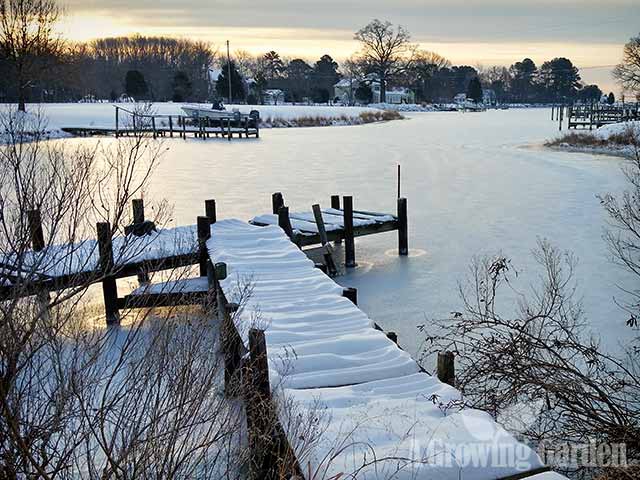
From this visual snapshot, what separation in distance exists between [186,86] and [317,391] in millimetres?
57606

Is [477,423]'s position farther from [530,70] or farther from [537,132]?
[530,70]

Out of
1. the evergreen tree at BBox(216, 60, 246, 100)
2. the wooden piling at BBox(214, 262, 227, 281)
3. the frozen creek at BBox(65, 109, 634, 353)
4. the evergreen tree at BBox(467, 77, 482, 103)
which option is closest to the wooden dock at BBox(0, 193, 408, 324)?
Result: the wooden piling at BBox(214, 262, 227, 281)

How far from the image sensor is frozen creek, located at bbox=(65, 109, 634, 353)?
8.44m

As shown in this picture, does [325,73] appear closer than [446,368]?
No

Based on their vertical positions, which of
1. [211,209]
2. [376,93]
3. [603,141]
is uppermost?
[376,93]

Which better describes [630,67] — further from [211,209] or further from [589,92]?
[589,92]

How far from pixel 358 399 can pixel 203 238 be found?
17.9ft

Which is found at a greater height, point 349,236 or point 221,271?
point 221,271

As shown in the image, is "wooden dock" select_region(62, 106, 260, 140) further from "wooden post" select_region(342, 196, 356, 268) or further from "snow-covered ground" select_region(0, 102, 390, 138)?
"wooden post" select_region(342, 196, 356, 268)

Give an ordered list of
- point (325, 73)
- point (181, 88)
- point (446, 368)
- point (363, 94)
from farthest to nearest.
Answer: point (325, 73) → point (363, 94) → point (181, 88) → point (446, 368)

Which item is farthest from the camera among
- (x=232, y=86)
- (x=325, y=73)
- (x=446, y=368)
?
(x=325, y=73)

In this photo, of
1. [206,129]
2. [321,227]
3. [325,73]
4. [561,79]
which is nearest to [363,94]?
[325,73]

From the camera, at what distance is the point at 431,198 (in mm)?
15445

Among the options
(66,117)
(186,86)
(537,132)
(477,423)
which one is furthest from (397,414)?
(186,86)
